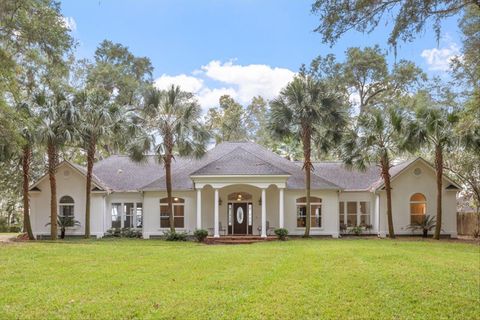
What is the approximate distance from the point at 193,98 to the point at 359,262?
639 inches

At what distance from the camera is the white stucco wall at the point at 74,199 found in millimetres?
25156

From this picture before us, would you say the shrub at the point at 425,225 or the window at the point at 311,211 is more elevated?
the window at the point at 311,211

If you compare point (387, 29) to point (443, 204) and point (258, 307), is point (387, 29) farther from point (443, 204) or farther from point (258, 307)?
point (443, 204)

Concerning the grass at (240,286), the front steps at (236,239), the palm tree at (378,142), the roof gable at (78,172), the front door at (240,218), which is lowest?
the front steps at (236,239)

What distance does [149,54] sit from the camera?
45062 mm

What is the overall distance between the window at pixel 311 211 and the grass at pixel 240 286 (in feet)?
33.1

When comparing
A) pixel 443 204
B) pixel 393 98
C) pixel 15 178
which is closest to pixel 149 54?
pixel 15 178

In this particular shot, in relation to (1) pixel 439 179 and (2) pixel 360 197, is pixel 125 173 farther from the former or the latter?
(1) pixel 439 179

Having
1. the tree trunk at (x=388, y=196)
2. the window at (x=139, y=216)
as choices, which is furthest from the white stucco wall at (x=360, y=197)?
the window at (x=139, y=216)

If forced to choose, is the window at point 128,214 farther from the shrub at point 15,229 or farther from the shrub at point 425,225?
the shrub at point 425,225

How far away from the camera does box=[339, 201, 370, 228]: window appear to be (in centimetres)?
2705

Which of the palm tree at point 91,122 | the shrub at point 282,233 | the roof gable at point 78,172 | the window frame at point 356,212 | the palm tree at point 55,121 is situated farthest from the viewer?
the window frame at point 356,212

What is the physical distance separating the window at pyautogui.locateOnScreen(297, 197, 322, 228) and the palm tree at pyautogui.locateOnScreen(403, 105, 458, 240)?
5759 millimetres

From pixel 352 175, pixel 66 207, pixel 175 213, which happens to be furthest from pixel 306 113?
pixel 66 207
